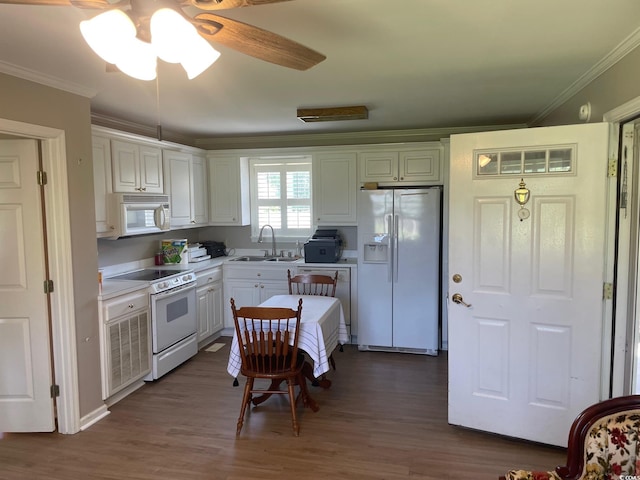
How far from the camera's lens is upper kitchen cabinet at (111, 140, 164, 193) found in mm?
3773

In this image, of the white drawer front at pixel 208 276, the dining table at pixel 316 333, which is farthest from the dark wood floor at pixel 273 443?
the white drawer front at pixel 208 276

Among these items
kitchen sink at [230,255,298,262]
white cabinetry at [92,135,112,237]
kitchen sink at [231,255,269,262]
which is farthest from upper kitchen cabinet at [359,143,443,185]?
white cabinetry at [92,135,112,237]

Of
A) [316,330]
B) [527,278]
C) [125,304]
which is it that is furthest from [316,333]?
[125,304]

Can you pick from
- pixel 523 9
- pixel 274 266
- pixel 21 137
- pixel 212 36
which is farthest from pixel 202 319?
pixel 523 9

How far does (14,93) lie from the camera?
260 cm

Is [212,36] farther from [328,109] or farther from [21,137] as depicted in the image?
[328,109]

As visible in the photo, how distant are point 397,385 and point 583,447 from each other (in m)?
2.28

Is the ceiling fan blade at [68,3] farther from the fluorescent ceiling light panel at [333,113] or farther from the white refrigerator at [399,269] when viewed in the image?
the white refrigerator at [399,269]

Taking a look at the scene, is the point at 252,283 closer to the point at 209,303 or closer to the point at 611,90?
the point at 209,303

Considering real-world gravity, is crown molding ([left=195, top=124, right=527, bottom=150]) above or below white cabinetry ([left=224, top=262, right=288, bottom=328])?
above

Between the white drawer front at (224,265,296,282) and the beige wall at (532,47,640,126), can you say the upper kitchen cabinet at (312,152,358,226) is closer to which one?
the white drawer front at (224,265,296,282)

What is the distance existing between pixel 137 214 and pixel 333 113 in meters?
1.99

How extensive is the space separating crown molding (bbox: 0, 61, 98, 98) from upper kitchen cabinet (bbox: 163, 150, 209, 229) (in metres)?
1.44

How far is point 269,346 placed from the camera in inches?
118
